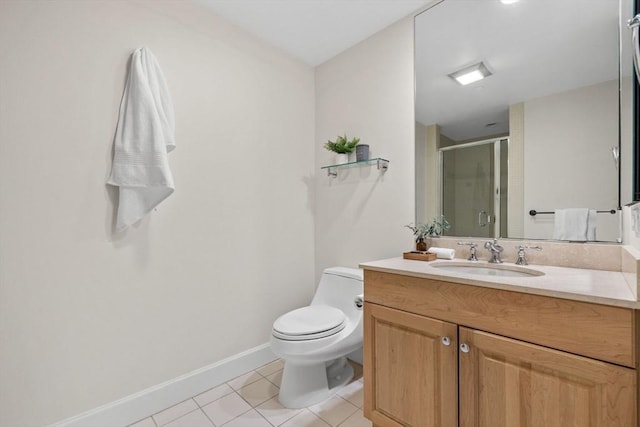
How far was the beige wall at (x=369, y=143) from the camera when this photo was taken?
1812mm

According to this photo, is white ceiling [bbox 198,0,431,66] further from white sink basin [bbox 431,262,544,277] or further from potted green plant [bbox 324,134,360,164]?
white sink basin [bbox 431,262,544,277]

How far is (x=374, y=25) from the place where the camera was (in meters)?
1.88

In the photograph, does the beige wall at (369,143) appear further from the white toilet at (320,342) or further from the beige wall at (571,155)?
the beige wall at (571,155)

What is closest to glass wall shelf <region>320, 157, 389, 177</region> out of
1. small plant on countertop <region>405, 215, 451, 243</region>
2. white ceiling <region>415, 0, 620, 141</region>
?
white ceiling <region>415, 0, 620, 141</region>

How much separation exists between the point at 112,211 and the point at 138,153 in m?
0.32

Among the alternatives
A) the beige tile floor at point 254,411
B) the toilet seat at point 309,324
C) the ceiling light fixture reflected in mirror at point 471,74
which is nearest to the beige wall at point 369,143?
the ceiling light fixture reflected in mirror at point 471,74

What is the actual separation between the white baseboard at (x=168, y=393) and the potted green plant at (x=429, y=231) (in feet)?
4.27

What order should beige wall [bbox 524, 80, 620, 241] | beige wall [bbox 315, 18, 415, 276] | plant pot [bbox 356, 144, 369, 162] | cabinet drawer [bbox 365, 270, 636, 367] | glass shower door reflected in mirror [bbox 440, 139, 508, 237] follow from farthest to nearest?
plant pot [bbox 356, 144, 369, 162], beige wall [bbox 315, 18, 415, 276], glass shower door reflected in mirror [bbox 440, 139, 508, 237], beige wall [bbox 524, 80, 620, 241], cabinet drawer [bbox 365, 270, 636, 367]

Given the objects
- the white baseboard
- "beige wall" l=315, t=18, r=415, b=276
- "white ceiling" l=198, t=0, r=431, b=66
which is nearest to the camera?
the white baseboard

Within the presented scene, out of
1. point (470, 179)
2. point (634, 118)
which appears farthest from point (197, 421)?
point (634, 118)

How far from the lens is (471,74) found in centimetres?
156

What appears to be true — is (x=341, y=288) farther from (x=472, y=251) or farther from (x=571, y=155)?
(x=571, y=155)

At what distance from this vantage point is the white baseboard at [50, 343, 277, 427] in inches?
52.8

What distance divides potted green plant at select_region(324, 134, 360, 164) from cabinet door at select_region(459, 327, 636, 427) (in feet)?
4.48
